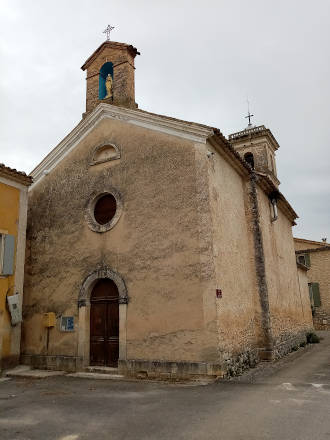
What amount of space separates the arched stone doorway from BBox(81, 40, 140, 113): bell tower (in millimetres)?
5524

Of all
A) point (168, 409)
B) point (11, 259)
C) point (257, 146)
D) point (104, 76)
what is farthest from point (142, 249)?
point (257, 146)

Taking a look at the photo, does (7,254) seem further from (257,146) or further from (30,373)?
(257,146)

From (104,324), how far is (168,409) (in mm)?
4572

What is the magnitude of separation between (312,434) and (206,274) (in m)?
4.32

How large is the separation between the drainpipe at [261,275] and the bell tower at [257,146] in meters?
10.6

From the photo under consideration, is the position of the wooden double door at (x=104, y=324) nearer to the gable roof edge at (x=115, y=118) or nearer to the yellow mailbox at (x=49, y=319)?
the yellow mailbox at (x=49, y=319)

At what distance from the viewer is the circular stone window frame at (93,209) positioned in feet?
33.9

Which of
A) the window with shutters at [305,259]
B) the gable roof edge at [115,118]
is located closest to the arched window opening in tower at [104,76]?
the gable roof edge at [115,118]

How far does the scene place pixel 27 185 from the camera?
11555 millimetres

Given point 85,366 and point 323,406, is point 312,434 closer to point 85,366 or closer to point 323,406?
point 323,406

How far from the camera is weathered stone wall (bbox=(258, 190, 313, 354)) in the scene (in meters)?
12.5

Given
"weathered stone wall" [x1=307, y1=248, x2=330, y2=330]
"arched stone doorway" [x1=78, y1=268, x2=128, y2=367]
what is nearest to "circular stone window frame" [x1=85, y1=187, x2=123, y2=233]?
Answer: "arched stone doorway" [x1=78, y1=268, x2=128, y2=367]

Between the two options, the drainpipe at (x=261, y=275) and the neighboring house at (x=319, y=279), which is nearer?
the drainpipe at (x=261, y=275)

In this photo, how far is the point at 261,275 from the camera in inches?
457
